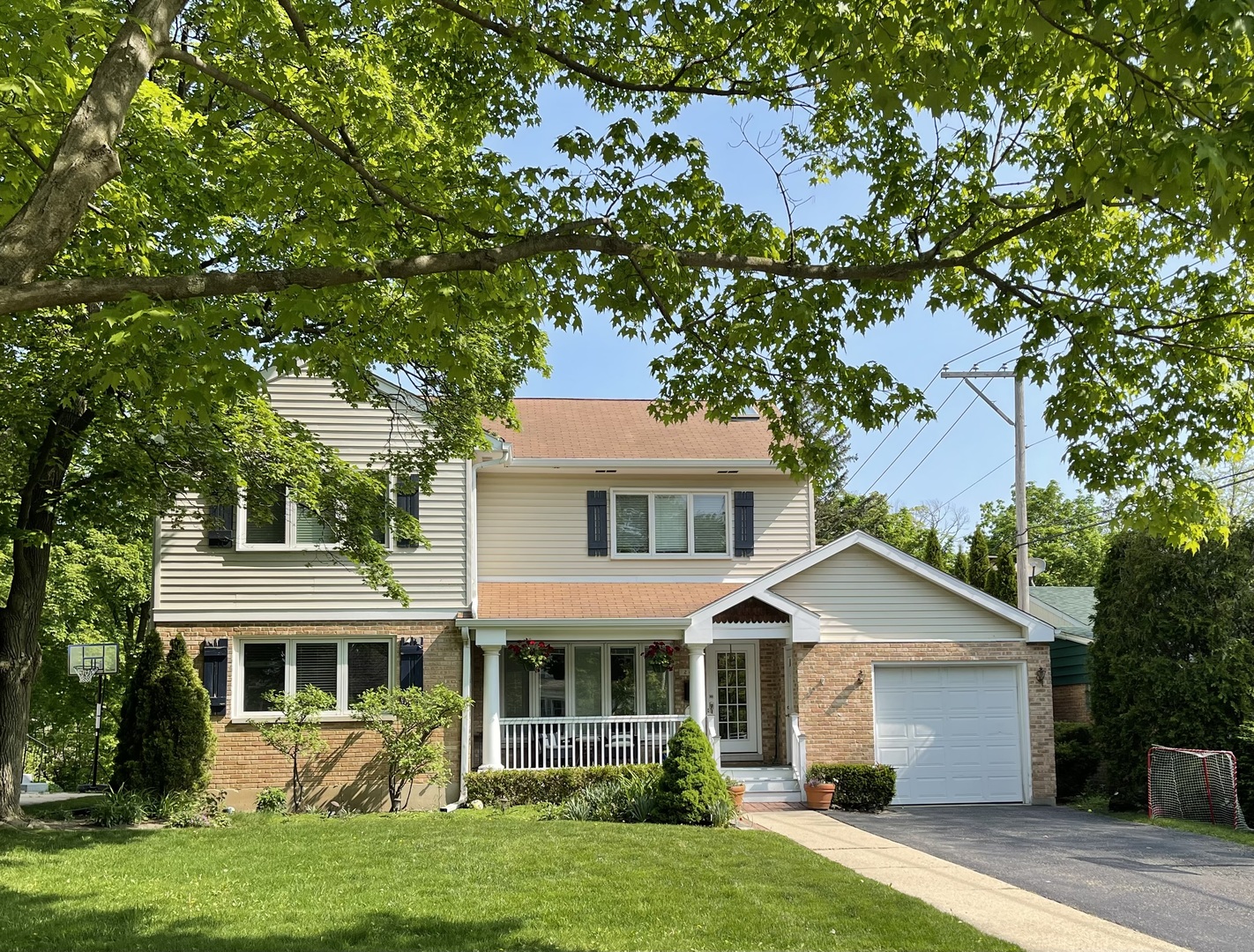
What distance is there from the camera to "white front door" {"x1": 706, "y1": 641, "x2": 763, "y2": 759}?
64.2 feet

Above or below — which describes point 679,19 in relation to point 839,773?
above

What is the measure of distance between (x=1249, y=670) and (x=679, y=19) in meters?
13.5

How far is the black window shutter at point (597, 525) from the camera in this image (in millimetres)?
19703

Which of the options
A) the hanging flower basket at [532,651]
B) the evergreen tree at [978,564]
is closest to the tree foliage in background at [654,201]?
the hanging flower basket at [532,651]

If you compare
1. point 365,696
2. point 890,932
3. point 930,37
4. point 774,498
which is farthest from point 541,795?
point 930,37

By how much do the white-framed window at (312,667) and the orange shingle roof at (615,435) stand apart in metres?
Result: 4.34

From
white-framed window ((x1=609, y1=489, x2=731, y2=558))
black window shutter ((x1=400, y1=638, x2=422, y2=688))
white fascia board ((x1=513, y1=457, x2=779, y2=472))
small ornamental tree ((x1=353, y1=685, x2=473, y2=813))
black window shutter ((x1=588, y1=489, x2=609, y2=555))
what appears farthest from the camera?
white-framed window ((x1=609, y1=489, x2=731, y2=558))

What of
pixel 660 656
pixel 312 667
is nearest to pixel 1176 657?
pixel 660 656

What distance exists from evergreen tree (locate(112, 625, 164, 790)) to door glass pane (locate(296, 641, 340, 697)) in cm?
236

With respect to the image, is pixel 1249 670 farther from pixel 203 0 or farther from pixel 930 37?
pixel 203 0

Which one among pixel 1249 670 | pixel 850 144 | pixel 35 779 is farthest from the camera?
pixel 35 779

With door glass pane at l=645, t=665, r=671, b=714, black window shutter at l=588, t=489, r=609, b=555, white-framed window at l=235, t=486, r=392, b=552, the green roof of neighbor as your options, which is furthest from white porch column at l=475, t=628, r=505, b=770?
the green roof of neighbor

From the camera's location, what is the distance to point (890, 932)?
27.1ft

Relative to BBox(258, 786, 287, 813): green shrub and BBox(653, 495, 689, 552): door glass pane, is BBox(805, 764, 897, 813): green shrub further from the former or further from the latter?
BBox(258, 786, 287, 813): green shrub
